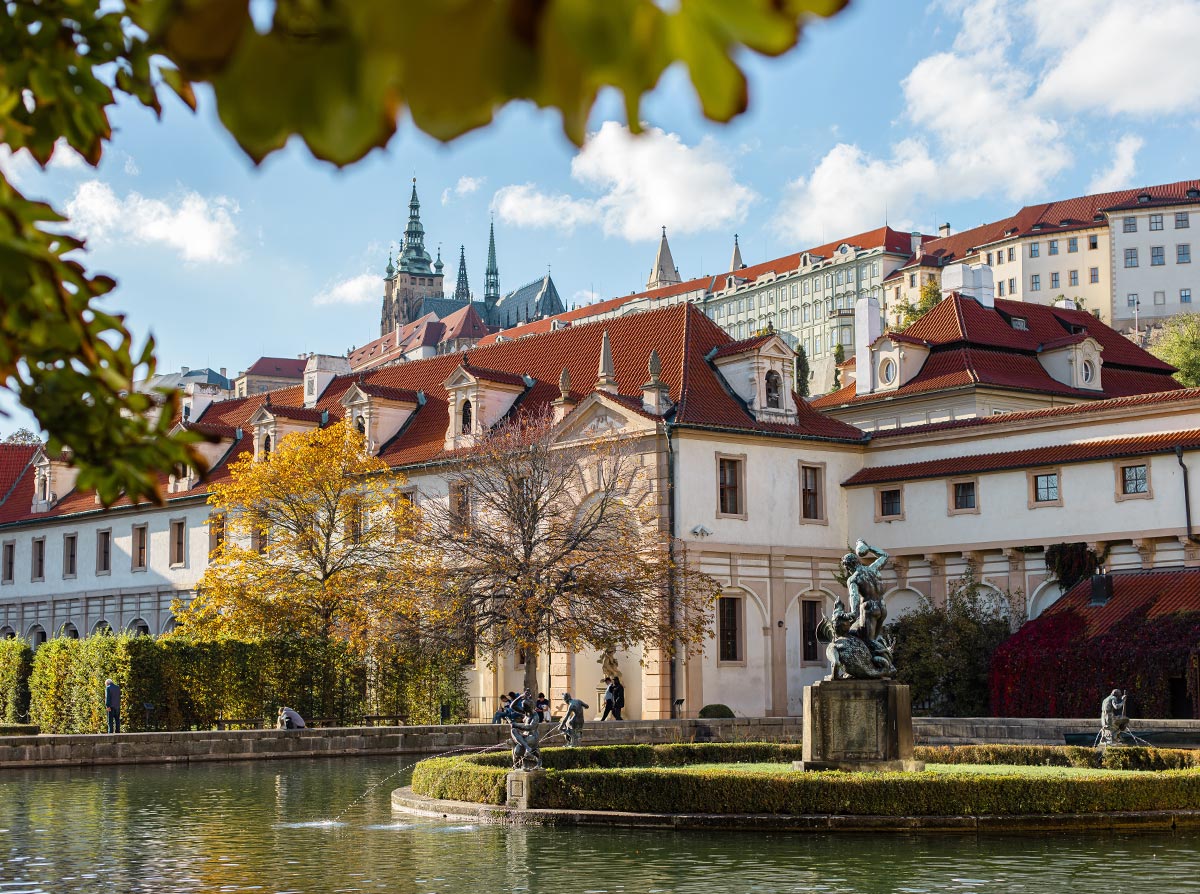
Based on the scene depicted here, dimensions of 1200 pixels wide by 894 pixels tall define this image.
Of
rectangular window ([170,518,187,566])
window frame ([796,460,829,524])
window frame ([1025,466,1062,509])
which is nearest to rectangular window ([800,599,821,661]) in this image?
window frame ([796,460,829,524])

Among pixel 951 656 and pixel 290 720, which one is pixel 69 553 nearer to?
pixel 290 720

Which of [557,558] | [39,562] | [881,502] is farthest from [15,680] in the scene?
[881,502]

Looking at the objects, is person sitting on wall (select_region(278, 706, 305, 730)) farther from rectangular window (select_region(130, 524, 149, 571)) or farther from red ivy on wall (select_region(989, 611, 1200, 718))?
rectangular window (select_region(130, 524, 149, 571))

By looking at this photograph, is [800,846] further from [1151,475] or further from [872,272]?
[872,272]

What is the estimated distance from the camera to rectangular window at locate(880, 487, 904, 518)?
4950 cm

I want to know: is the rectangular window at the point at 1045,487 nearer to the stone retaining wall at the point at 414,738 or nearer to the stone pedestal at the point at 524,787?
the stone retaining wall at the point at 414,738

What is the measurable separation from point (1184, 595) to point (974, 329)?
25.0 m

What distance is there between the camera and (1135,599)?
40.4 meters

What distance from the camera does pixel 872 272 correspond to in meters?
156

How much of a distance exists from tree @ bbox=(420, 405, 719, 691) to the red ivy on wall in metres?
8.10

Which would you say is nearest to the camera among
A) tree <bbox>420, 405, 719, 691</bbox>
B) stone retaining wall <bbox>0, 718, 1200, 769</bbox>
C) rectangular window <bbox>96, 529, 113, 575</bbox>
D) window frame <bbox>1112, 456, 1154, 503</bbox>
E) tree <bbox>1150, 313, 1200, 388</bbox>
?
stone retaining wall <bbox>0, 718, 1200, 769</bbox>

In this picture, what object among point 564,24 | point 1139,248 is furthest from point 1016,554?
point 1139,248

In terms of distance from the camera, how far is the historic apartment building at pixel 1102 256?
452 feet

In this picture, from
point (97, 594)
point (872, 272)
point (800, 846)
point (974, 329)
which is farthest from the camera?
point (872, 272)
